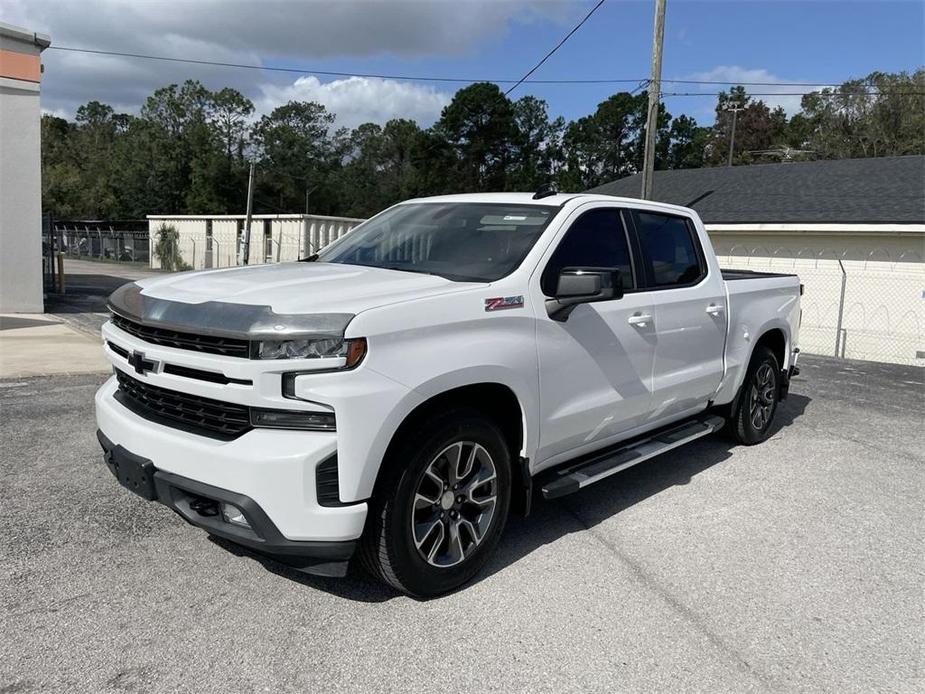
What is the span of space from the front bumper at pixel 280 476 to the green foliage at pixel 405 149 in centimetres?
4693

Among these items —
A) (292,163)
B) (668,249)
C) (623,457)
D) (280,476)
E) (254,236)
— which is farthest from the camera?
(292,163)

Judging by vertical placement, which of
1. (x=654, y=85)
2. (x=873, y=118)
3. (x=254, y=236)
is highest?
(x=873, y=118)

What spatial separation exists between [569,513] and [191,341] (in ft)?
8.75

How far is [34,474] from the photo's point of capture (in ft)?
16.1

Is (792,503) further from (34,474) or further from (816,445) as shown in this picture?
(34,474)

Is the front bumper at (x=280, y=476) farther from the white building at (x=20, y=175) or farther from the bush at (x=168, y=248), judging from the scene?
the bush at (x=168, y=248)

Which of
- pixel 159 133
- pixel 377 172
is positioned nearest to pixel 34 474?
pixel 159 133

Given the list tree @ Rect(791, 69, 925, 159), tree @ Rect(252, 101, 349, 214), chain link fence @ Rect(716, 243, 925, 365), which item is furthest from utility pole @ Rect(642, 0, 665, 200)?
tree @ Rect(252, 101, 349, 214)

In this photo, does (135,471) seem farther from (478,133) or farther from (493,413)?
(478,133)

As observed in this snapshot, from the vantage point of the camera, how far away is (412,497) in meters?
3.24

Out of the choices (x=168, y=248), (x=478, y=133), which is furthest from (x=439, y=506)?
(x=478, y=133)

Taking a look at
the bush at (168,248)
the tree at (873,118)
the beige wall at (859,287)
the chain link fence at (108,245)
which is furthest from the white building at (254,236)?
the tree at (873,118)

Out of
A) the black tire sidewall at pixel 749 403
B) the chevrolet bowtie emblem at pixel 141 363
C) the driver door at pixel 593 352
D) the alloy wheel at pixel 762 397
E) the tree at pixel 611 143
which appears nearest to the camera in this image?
the chevrolet bowtie emblem at pixel 141 363

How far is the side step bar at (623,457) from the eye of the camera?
3.97m
